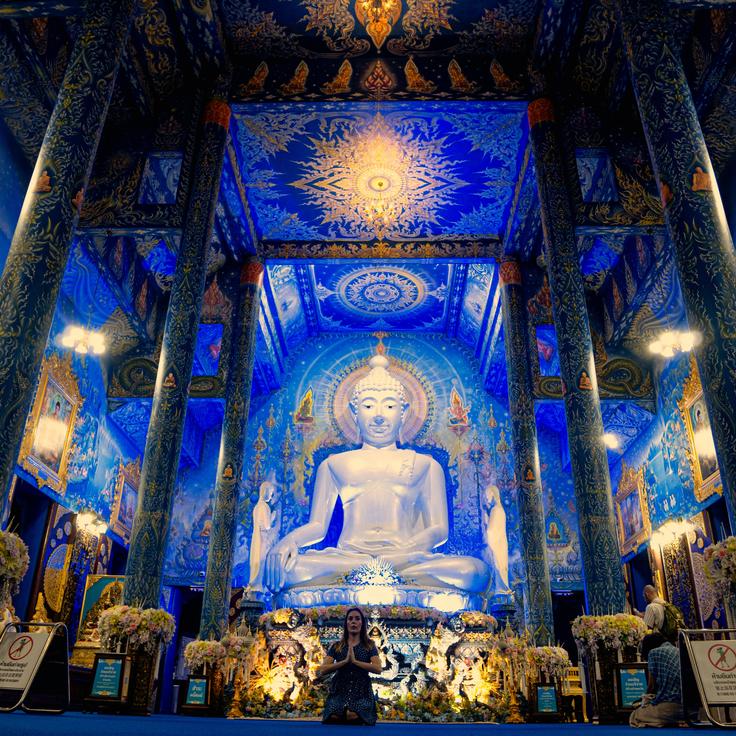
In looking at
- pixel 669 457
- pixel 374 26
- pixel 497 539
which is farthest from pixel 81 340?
pixel 669 457

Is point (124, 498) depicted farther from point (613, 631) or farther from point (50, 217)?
point (613, 631)

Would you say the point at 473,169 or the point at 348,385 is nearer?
the point at 473,169

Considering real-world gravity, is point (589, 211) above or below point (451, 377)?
below

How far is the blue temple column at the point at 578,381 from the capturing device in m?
6.19

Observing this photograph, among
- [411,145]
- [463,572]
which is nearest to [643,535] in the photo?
[463,572]

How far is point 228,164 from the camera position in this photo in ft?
31.2

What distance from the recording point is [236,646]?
789 cm

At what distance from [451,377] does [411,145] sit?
6.13m

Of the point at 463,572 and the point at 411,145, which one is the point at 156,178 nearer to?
the point at 411,145

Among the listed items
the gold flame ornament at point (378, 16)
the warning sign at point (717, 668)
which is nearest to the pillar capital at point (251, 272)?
the gold flame ornament at point (378, 16)

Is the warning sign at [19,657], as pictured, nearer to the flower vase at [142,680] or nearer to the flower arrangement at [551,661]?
the flower vase at [142,680]

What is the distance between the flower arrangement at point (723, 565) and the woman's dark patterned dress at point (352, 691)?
2765 millimetres

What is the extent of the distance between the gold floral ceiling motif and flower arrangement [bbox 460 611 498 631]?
585 centimetres

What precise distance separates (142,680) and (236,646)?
86.7 inches
